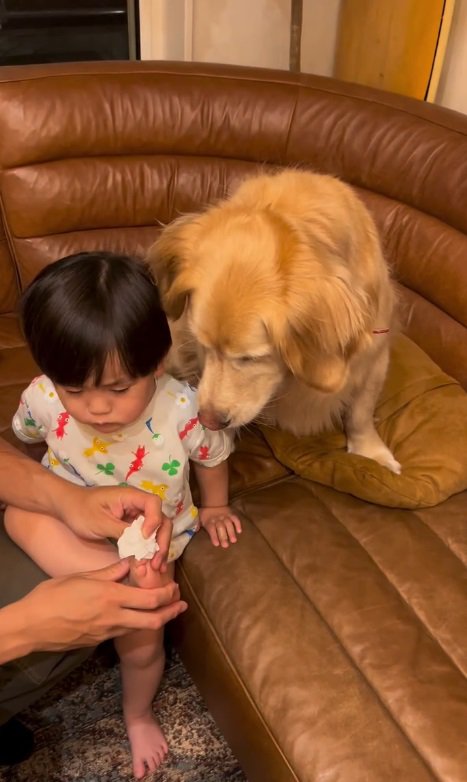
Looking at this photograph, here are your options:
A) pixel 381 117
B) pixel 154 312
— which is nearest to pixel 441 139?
pixel 381 117

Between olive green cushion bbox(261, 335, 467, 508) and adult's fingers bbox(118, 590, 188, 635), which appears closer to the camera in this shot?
adult's fingers bbox(118, 590, 188, 635)

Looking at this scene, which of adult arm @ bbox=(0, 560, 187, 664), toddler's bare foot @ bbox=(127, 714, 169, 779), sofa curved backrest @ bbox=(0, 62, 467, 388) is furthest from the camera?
sofa curved backrest @ bbox=(0, 62, 467, 388)

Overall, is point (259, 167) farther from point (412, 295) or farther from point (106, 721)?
point (106, 721)

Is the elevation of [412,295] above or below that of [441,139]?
below

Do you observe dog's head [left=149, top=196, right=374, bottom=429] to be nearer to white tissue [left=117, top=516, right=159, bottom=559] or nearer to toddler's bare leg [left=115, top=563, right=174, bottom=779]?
white tissue [left=117, top=516, right=159, bottom=559]

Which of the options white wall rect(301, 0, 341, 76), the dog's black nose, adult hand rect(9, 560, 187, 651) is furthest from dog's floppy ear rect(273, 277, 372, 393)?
white wall rect(301, 0, 341, 76)

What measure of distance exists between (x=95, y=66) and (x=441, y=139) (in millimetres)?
1024

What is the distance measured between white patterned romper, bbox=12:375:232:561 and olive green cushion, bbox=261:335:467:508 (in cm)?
32

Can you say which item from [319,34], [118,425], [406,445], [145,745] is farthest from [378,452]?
[319,34]

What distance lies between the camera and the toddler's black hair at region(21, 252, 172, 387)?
105cm

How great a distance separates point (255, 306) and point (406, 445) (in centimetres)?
67

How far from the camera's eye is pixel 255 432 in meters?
1.73

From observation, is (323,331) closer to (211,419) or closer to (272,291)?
(272,291)

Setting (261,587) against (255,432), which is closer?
(261,587)
